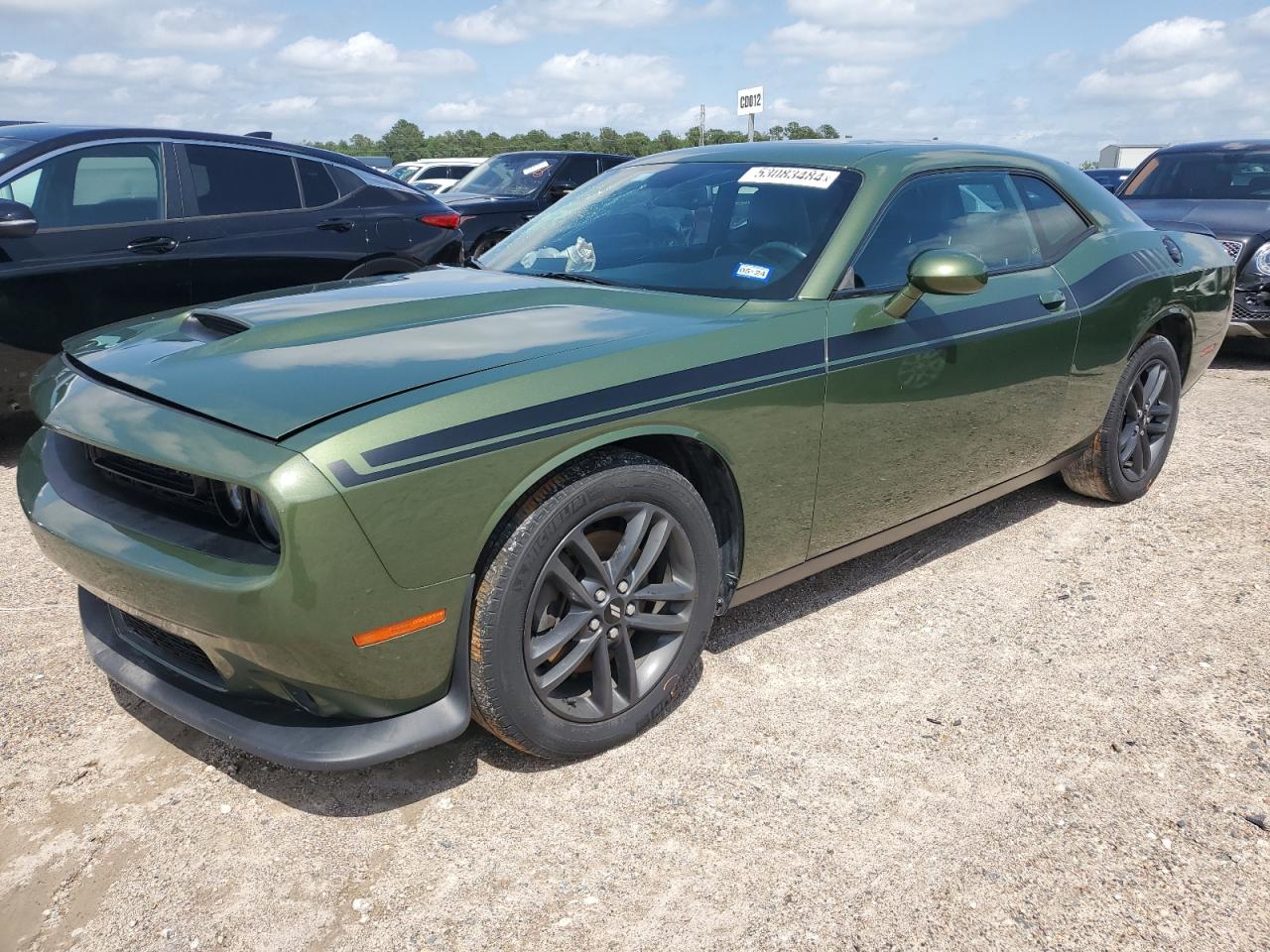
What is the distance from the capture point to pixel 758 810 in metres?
2.42

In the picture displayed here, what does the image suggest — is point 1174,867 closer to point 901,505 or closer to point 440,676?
point 901,505

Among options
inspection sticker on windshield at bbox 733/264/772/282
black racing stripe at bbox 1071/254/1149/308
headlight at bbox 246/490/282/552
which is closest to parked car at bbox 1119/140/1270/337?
black racing stripe at bbox 1071/254/1149/308

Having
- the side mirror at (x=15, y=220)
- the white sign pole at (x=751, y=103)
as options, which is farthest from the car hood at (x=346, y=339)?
the white sign pole at (x=751, y=103)

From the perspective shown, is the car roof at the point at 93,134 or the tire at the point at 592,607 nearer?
the tire at the point at 592,607

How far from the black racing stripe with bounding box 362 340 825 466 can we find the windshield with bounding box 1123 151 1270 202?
714 centimetres

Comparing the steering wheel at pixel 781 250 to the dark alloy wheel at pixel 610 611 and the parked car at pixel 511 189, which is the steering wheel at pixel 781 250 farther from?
the parked car at pixel 511 189

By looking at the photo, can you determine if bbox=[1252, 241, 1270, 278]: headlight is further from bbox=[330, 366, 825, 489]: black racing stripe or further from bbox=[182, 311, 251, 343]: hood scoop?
bbox=[182, 311, 251, 343]: hood scoop

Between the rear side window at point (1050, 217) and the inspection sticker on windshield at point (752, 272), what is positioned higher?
the rear side window at point (1050, 217)

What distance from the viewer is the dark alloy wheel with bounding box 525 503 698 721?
241 cm

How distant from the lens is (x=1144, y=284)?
4.17m

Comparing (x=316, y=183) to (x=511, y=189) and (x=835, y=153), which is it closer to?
(x=835, y=153)

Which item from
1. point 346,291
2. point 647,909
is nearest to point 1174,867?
point 647,909

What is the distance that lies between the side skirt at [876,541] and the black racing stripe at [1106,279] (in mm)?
632

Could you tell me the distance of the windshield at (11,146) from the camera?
4.91m
